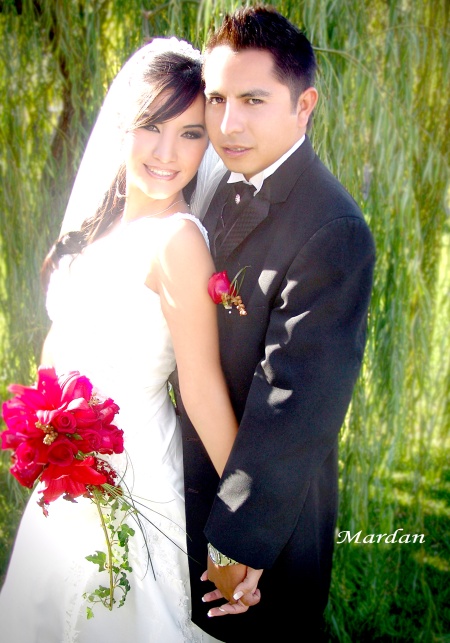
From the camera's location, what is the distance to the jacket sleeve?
1.25 meters

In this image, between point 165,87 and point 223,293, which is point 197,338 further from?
point 165,87

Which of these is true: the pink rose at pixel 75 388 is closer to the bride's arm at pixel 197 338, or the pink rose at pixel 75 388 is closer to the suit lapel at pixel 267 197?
the bride's arm at pixel 197 338

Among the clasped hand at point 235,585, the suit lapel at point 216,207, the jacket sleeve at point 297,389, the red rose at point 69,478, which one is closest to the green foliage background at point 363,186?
the suit lapel at point 216,207

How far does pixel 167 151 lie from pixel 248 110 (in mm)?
249

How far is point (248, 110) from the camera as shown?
53.9 inches

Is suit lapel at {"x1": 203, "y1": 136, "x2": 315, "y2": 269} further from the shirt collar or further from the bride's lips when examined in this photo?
the bride's lips

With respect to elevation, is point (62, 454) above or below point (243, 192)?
below

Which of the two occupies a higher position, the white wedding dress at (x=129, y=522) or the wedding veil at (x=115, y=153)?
the wedding veil at (x=115, y=153)

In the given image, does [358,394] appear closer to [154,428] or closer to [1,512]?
[154,428]

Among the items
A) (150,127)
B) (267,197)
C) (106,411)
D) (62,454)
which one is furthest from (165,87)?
(62,454)

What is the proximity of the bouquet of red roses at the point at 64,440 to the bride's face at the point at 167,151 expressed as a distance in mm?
511

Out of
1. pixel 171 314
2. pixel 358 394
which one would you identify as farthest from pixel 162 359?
pixel 358 394

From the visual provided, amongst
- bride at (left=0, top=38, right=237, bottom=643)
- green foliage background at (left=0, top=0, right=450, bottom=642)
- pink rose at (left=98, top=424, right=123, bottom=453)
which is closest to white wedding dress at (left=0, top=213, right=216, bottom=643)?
bride at (left=0, top=38, right=237, bottom=643)

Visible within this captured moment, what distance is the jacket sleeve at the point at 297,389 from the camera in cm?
125
